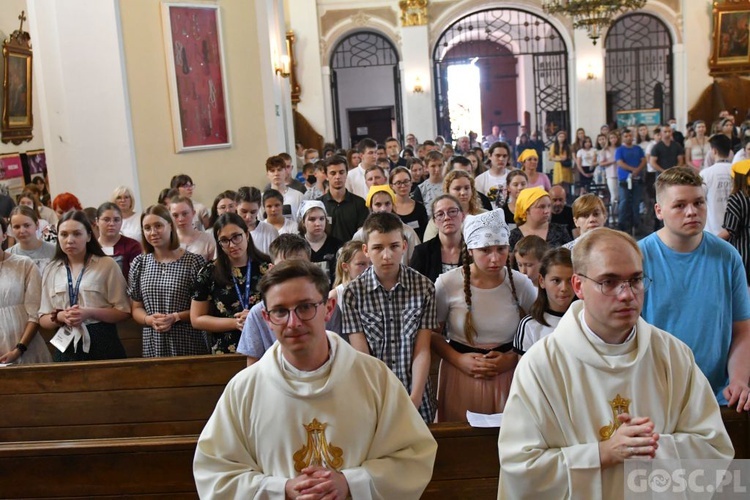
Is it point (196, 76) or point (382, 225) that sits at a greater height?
point (196, 76)

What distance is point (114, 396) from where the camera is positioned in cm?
483

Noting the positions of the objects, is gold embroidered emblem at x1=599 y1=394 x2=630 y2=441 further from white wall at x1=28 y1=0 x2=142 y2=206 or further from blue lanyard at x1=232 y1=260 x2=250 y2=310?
white wall at x1=28 y1=0 x2=142 y2=206

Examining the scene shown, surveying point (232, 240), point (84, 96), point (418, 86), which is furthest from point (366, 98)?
point (232, 240)

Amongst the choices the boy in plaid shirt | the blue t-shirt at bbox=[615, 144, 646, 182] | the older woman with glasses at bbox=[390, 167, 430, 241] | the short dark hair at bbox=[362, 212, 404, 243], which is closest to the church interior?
the boy in plaid shirt

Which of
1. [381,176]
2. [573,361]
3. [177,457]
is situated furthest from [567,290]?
[381,176]

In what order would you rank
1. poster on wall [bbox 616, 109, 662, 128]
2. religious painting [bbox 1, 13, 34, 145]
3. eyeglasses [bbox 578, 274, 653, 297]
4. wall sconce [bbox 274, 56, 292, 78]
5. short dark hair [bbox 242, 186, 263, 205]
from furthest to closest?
poster on wall [bbox 616, 109, 662, 128], religious painting [bbox 1, 13, 34, 145], wall sconce [bbox 274, 56, 292, 78], short dark hair [bbox 242, 186, 263, 205], eyeglasses [bbox 578, 274, 653, 297]

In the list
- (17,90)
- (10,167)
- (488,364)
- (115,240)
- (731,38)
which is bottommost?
(488,364)

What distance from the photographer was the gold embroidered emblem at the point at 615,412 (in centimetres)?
274

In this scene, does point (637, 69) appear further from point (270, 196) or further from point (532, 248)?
point (532, 248)

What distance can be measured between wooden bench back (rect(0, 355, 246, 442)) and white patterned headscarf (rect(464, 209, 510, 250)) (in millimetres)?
1520

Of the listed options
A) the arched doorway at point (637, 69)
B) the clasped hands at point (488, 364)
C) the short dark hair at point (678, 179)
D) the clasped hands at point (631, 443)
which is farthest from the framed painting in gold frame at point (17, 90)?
the arched doorway at point (637, 69)

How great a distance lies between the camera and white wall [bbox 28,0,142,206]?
9.41 m

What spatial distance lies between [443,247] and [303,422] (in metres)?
2.75

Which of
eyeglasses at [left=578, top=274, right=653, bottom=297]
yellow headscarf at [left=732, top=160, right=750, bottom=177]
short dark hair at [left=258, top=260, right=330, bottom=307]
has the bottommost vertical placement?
eyeglasses at [left=578, top=274, right=653, bottom=297]
